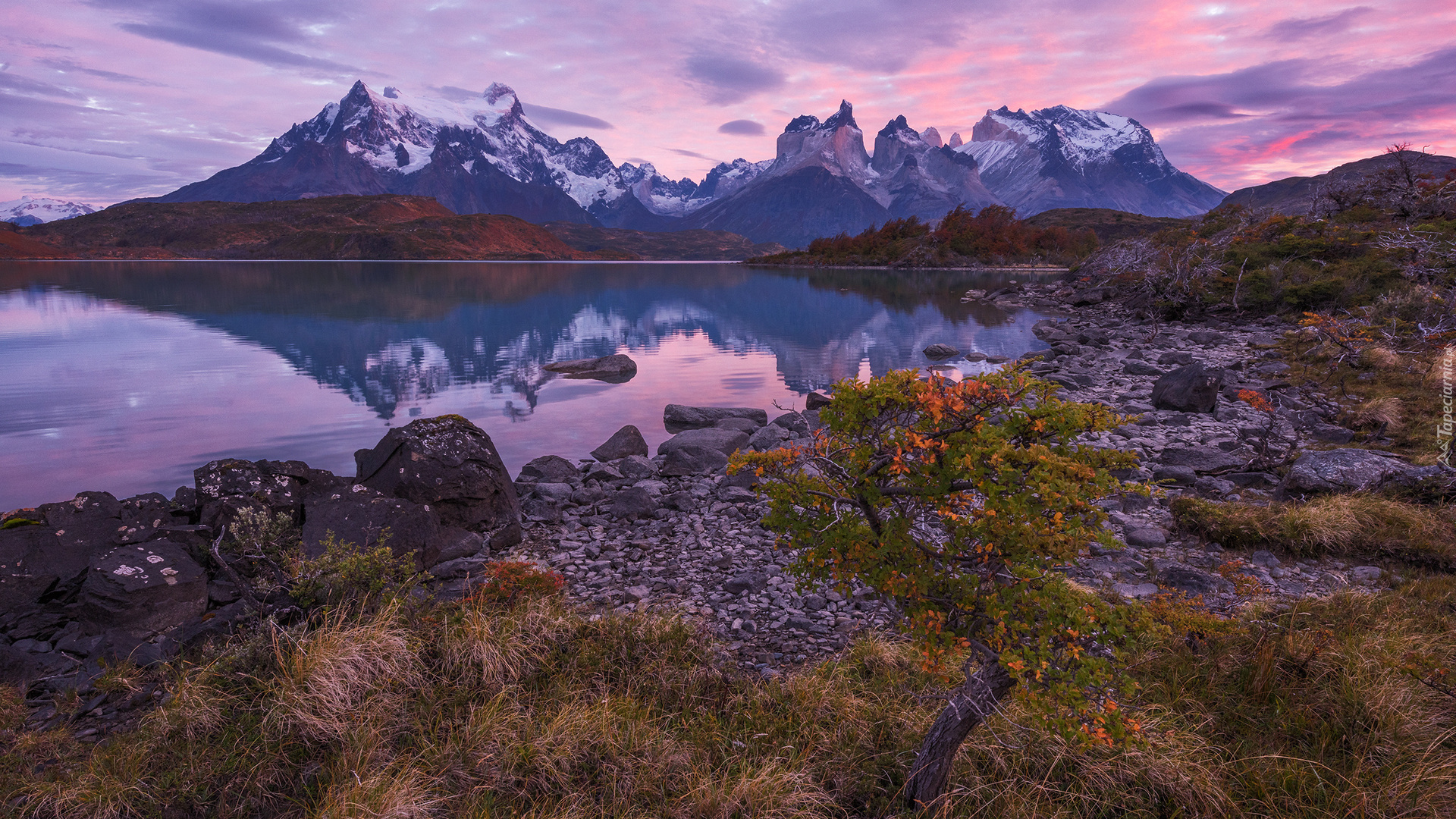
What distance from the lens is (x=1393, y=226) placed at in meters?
38.8

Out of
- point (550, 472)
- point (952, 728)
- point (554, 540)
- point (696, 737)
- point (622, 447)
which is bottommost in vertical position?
point (554, 540)

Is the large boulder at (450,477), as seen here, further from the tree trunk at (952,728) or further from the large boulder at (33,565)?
the tree trunk at (952,728)

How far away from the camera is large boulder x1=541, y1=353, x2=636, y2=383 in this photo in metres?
31.2

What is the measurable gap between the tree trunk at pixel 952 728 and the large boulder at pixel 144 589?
9.55 metres

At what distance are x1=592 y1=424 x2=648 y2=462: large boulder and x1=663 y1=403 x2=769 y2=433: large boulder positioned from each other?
3598 millimetres

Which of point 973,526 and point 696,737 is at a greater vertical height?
point 973,526

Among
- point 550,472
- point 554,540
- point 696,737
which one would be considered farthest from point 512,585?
point 550,472

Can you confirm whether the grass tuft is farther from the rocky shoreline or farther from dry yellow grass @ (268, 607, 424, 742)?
dry yellow grass @ (268, 607, 424, 742)

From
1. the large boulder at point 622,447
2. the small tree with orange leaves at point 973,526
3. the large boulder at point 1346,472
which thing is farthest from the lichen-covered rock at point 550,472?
the large boulder at point 1346,472

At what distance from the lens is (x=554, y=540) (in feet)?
40.0

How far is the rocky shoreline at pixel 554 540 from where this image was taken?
827 cm

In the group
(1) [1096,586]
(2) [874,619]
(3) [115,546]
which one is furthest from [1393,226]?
(3) [115,546]

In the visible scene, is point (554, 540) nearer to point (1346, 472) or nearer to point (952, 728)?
point (952, 728)

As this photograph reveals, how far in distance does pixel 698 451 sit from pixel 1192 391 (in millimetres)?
15153
